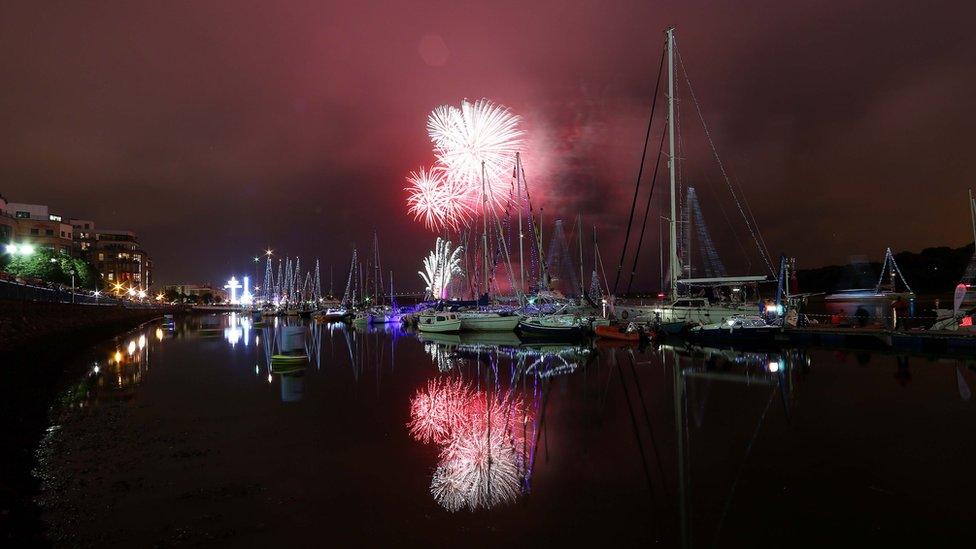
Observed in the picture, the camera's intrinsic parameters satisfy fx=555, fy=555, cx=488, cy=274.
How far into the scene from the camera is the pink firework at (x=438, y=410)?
609 inches

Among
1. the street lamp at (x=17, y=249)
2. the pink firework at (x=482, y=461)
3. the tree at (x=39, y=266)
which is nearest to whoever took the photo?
the pink firework at (x=482, y=461)

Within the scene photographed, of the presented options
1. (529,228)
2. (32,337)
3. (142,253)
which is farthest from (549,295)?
(142,253)

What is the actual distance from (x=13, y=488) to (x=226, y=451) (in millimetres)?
4056

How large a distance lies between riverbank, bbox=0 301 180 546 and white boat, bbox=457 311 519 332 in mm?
32161

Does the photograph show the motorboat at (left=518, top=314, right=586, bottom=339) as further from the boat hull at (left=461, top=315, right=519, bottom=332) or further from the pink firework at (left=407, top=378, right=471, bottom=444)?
the pink firework at (left=407, top=378, right=471, bottom=444)

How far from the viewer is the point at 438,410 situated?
61.3 ft

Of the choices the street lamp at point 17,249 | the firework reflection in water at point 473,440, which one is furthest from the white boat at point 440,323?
the street lamp at point 17,249

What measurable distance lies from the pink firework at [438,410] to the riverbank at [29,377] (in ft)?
27.0

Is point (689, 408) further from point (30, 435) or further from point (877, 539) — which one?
point (30, 435)

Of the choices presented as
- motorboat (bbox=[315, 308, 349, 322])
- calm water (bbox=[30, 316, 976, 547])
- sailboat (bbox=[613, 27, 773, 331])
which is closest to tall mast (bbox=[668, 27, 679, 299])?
sailboat (bbox=[613, 27, 773, 331])

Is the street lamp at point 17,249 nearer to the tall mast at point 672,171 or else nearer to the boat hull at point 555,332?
the boat hull at point 555,332

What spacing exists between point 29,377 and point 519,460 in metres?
26.6

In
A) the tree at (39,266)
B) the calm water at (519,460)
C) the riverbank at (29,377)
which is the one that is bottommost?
the calm water at (519,460)

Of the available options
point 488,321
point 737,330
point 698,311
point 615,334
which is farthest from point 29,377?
point 698,311
